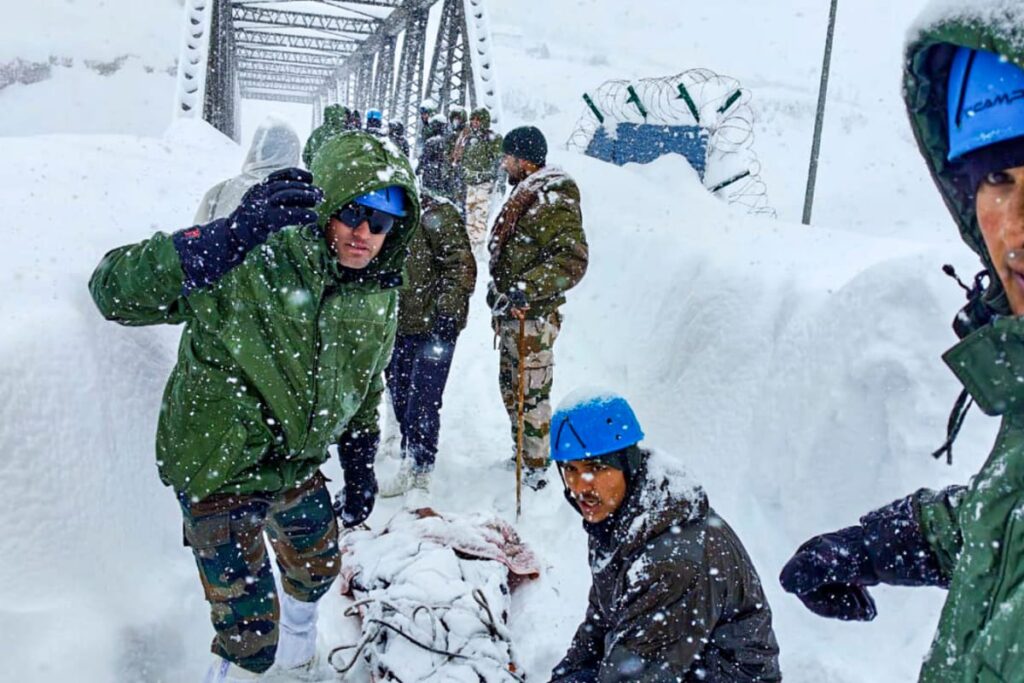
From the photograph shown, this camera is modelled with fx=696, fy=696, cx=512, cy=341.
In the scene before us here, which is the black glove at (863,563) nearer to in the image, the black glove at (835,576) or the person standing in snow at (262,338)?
the black glove at (835,576)

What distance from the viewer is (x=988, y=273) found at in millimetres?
1057

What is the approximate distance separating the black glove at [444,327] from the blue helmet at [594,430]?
8.22 ft

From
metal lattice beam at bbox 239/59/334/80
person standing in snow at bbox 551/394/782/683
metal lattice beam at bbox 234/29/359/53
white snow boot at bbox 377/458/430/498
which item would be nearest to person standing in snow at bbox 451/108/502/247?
white snow boot at bbox 377/458/430/498

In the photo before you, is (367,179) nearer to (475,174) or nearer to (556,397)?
(556,397)

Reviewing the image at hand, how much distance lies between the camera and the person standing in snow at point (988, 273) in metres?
0.84

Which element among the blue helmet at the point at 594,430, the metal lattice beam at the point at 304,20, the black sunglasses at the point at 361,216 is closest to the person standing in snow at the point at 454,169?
the black sunglasses at the point at 361,216

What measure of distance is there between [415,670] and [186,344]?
1.59 meters

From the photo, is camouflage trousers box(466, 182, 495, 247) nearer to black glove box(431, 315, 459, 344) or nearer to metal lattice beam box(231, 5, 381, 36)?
black glove box(431, 315, 459, 344)

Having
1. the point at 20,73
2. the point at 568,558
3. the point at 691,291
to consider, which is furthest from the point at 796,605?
the point at 20,73

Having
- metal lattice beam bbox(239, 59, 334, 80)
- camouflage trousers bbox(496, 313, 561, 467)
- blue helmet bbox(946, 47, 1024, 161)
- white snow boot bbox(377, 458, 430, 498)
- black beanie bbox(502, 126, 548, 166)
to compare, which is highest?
metal lattice beam bbox(239, 59, 334, 80)

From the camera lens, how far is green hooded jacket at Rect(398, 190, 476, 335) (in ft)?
14.9

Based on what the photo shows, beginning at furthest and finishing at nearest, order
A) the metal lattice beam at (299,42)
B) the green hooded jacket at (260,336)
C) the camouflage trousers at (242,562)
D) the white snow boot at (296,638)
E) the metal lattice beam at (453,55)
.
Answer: the metal lattice beam at (299,42) → the metal lattice beam at (453,55) → the white snow boot at (296,638) → the camouflage trousers at (242,562) → the green hooded jacket at (260,336)

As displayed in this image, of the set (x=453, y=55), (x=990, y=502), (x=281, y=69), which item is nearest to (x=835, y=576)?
(x=990, y=502)

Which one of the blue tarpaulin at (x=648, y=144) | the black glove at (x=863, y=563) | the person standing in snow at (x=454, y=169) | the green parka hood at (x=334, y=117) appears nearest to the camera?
the black glove at (x=863, y=563)
